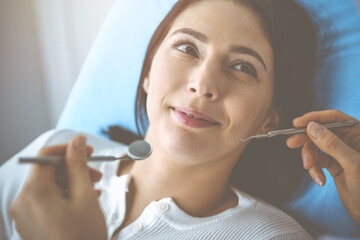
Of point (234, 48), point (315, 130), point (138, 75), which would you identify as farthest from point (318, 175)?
point (138, 75)

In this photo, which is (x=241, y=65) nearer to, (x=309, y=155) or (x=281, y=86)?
(x=281, y=86)

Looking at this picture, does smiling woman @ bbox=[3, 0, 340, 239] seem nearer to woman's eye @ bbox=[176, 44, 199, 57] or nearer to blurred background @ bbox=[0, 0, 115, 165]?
woman's eye @ bbox=[176, 44, 199, 57]

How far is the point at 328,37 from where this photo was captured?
85 centimetres

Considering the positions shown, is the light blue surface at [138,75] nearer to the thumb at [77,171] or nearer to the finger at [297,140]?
the finger at [297,140]

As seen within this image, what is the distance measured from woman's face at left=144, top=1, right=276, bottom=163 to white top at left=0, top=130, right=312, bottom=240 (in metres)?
0.18

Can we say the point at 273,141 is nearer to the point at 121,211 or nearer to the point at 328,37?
the point at 328,37

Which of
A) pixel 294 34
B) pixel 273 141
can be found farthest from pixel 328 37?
pixel 273 141

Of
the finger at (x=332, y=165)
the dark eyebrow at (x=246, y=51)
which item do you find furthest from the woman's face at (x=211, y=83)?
the finger at (x=332, y=165)

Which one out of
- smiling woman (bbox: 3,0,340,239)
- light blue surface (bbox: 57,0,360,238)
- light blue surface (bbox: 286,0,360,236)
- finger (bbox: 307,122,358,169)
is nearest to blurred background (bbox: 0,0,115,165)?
light blue surface (bbox: 57,0,360,238)

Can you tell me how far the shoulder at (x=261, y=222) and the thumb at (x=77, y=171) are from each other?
465 mm

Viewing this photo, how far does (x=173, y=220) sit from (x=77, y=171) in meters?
0.39

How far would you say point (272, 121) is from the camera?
0.82m

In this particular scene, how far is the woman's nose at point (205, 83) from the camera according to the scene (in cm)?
64

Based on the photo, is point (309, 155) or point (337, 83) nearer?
point (309, 155)
